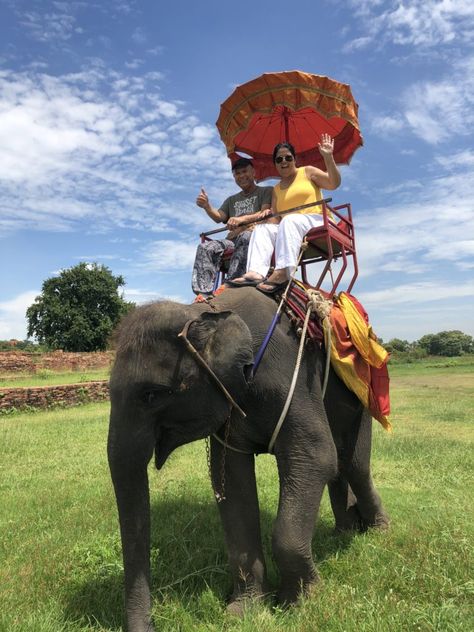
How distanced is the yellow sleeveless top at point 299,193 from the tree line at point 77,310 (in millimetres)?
47979

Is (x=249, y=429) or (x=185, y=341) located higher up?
(x=185, y=341)

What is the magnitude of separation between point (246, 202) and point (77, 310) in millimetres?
50716

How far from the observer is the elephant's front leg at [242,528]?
3.42m

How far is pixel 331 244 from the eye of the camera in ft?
12.7

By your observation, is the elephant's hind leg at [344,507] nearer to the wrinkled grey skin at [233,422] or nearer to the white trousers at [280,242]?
the wrinkled grey skin at [233,422]

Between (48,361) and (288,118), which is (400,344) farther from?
(288,118)

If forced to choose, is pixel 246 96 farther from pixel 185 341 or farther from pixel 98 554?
pixel 98 554

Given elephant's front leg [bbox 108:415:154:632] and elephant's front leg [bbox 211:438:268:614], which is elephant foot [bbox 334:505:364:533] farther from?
elephant's front leg [bbox 108:415:154:632]

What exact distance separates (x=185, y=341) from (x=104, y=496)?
13.4 feet

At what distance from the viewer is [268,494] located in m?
5.92

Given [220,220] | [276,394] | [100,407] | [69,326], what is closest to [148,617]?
[276,394]

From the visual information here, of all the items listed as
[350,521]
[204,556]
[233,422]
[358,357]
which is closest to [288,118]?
[358,357]

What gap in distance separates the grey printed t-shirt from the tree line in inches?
1864

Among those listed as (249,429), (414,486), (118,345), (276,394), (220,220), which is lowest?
(414,486)
